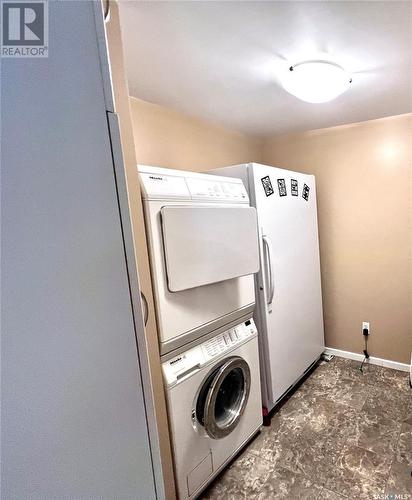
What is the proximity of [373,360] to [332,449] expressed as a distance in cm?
135

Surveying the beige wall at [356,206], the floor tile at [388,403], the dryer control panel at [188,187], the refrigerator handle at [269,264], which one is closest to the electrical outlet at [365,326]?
the beige wall at [356,206]

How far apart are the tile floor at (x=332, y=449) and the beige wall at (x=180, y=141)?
2173 mm

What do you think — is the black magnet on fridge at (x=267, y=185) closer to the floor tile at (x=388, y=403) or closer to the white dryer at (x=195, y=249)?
the white dryer at (x=195, y=249)

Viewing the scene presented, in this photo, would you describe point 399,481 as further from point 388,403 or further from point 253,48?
point 253,48

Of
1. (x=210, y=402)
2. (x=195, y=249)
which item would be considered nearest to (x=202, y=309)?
(x=195, y=249)

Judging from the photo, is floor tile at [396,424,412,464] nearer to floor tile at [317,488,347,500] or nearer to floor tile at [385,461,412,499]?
floor tile at [385,461,412,499]

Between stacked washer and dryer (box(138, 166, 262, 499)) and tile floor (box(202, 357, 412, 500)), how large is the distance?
0.57ft

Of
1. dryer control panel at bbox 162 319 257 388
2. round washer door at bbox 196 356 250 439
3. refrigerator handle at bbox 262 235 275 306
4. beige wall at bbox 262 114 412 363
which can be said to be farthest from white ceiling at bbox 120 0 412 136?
round washer door at bbox 196 356 250 439

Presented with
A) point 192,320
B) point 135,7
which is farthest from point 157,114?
point 192,320

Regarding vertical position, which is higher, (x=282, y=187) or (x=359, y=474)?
(x=282, y=187)

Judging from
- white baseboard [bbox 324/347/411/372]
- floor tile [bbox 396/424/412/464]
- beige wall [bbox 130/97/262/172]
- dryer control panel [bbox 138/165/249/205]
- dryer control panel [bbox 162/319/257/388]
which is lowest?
floor tile [bbox 396/424/412/464]

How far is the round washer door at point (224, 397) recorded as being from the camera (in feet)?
4.98

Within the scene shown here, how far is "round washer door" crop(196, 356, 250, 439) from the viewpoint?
1.52 meters

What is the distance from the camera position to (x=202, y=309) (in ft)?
5.18
